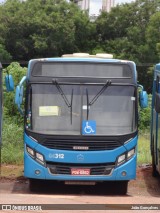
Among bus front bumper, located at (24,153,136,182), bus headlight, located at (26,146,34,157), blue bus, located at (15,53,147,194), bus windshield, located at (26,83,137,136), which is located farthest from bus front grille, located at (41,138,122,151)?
bus front bumper, located at (24,153,136,182)

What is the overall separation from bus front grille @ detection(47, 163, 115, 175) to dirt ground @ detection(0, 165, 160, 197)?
1567mm

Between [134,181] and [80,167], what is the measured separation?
4.20 metres

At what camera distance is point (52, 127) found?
1201cm

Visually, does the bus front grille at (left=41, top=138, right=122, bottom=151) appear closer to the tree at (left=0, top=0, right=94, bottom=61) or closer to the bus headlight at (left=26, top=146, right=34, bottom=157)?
the bus headlight at (left=26, top=146, right=34, bottom=157)

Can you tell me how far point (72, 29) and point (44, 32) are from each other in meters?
2.60

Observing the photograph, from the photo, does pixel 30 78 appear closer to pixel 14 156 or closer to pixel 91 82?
pixel 91 82

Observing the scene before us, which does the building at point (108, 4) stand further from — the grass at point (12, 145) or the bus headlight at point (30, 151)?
the bus headlight at point (30, 151)

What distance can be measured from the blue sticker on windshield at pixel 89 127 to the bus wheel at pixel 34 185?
1.77 meters

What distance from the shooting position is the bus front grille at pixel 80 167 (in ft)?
39.0

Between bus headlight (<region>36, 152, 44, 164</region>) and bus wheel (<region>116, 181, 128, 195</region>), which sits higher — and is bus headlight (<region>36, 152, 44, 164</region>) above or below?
above

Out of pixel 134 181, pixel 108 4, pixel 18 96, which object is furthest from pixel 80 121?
pixel 108 4

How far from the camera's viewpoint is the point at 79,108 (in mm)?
12086

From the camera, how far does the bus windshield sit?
1202 cm

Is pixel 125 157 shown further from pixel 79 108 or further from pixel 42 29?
pixel 42 29
